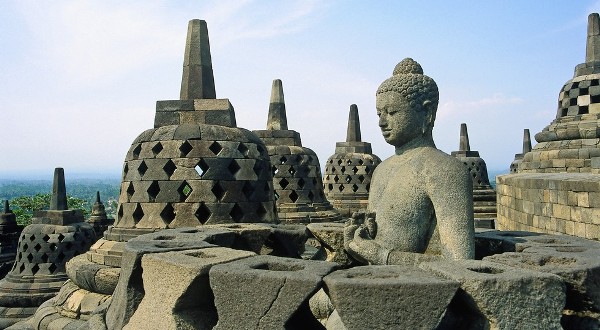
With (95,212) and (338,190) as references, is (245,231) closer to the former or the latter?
(338,190)

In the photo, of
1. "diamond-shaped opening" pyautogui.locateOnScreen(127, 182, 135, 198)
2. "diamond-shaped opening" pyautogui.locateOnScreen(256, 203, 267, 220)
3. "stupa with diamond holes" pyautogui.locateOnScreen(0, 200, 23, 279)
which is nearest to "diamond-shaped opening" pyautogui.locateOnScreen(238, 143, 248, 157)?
"diamond-shaped opening" pyautogui.locateOnScreen(256, 203, 267, 220)

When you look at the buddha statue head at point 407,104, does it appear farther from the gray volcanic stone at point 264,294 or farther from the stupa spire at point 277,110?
the stupa spire at point 277,110

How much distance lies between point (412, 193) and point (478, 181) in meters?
15.5

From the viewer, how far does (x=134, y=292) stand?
2816mm

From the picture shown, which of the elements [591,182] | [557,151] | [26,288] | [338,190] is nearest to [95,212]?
[26,288]

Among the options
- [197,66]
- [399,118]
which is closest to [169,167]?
[197,66]

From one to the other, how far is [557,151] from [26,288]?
9945 mm

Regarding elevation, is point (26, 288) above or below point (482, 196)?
below

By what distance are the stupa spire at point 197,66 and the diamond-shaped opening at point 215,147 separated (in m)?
0.88

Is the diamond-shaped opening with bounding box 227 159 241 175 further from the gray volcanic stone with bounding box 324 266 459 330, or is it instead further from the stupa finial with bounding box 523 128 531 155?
the stupa finial with bounding box 523 128 531 155

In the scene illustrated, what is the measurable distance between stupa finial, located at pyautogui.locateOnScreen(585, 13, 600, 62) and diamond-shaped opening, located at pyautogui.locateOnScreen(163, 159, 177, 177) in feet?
29.7

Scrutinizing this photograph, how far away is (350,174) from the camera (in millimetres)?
13070

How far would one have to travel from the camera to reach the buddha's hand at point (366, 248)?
277 cm

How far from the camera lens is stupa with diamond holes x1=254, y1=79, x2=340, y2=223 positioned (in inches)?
394
